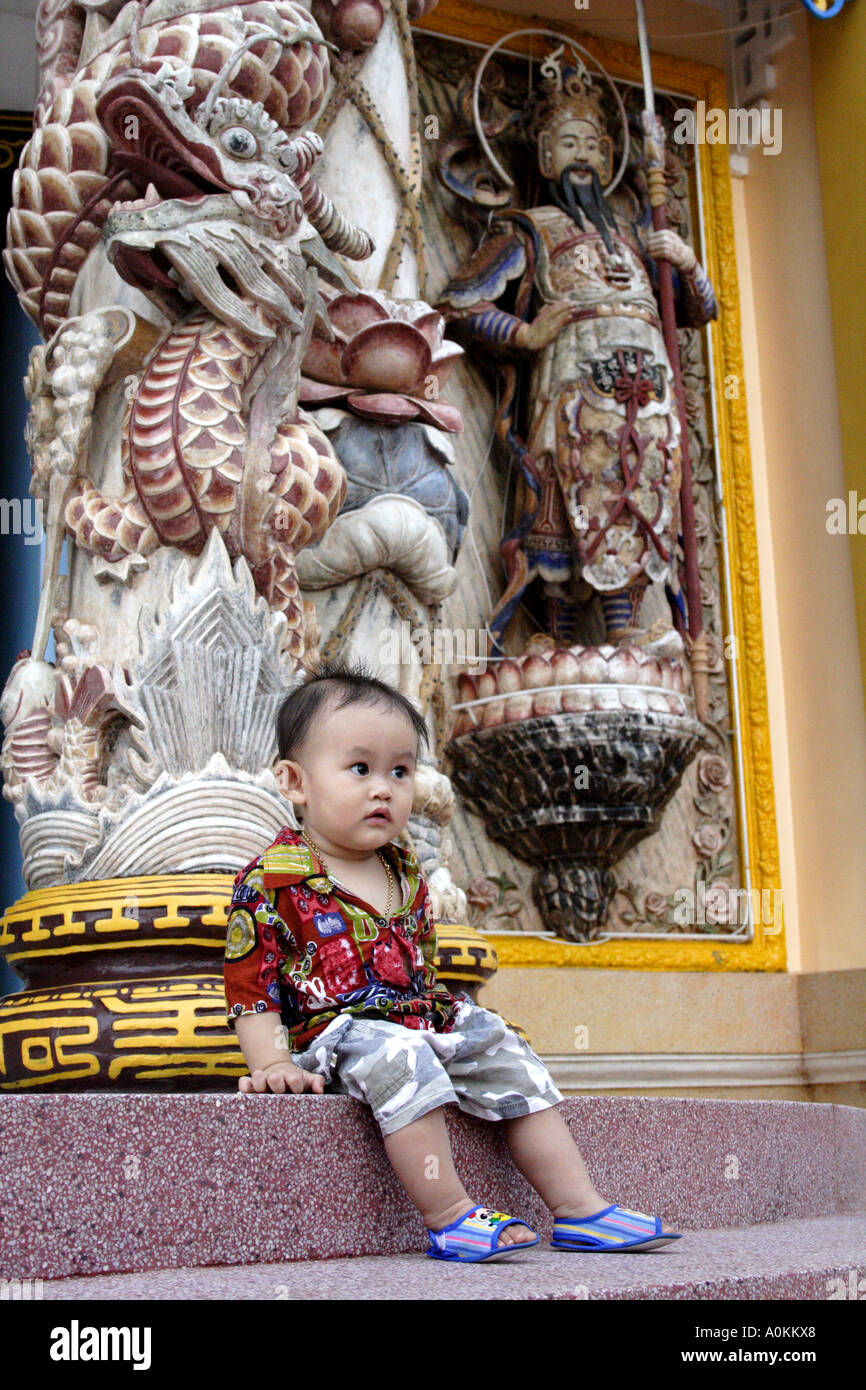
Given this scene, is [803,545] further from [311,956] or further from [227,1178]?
[227,1178]

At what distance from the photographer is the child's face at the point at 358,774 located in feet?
6.12

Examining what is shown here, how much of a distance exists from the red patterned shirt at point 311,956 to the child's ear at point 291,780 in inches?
2.9

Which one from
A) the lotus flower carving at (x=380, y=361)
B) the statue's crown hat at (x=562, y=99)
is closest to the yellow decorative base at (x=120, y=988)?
the lotus flower carving at (x=380, y=361)

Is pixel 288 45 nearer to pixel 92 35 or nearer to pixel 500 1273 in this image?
pixel 92 35

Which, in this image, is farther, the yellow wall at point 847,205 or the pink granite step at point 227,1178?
the yellow wall at point 847,205

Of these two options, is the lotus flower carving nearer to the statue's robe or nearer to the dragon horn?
the dragon horn

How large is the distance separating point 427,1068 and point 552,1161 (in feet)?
0.66

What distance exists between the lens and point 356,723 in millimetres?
1881

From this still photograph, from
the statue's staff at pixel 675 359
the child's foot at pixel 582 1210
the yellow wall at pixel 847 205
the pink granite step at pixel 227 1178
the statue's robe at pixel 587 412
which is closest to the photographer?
the pink granite step at pixel 227 1178

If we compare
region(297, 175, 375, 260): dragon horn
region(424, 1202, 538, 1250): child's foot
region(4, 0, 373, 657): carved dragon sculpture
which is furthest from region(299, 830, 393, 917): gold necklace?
region(297, 175, 375, 260): dragon horn

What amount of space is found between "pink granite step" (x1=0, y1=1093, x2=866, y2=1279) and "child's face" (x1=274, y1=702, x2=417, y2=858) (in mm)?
355

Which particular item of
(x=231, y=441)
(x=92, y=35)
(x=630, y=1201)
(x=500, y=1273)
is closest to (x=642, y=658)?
(x=231, y=441)

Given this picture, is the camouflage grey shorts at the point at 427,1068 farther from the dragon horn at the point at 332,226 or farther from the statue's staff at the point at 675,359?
the statue's staff at the point at 675,359

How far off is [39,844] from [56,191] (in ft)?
4.12
